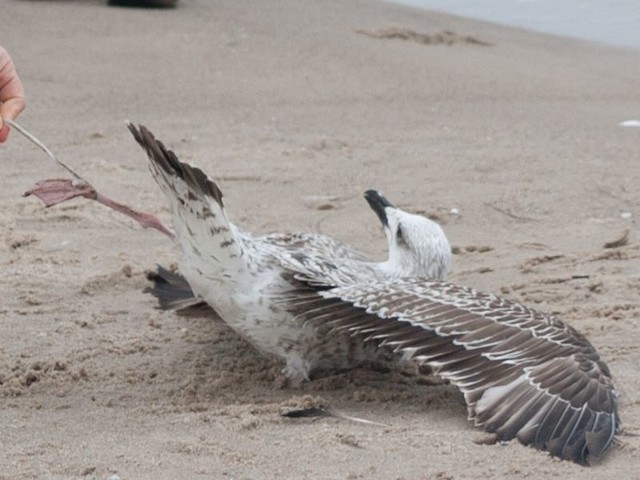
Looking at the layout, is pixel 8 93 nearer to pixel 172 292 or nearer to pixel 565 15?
pixel 172 292

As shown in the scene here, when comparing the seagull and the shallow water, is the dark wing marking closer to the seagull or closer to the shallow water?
the seagull

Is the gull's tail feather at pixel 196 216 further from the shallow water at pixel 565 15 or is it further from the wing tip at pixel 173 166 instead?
the shallow water at pixel 565 15

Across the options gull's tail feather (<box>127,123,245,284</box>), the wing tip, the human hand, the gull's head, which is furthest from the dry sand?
the human hand

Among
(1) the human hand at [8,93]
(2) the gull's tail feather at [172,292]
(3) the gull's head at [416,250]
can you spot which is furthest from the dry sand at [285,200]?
(1) the human hand at [8,93]

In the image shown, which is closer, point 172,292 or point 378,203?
point 172,292

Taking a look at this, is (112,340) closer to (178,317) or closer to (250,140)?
(178,317)

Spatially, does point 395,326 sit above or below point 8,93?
below

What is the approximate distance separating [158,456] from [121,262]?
7.52ft

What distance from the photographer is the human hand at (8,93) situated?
14.5 feet

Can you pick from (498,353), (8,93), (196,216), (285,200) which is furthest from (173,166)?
(285,200)

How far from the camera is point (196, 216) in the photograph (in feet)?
14.2

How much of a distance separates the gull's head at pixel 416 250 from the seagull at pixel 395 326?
0.57 ft

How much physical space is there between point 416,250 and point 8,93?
5.17ft

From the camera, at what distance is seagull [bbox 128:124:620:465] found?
12.9 feet
